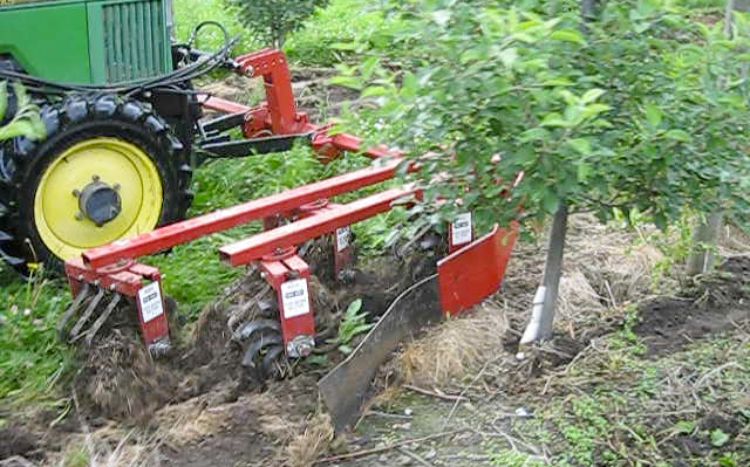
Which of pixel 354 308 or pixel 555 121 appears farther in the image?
pixel 354 308

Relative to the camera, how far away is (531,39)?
10.5 ft

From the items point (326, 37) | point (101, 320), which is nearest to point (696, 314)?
point (101, 320)

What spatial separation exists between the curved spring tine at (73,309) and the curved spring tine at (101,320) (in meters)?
0.12

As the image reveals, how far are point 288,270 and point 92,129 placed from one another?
1.47m

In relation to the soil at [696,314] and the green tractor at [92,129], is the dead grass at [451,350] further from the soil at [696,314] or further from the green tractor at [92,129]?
the green tractor at [92,129]

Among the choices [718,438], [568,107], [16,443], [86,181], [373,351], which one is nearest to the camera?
[568,107]

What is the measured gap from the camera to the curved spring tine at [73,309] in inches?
171

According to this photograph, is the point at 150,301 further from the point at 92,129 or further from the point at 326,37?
the point at 326,37

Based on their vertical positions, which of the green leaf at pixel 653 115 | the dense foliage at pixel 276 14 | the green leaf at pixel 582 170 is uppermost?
the green leaf at pixel 653 115

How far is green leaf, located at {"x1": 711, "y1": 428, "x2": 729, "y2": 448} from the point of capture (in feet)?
12.3

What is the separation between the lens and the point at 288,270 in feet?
14.0

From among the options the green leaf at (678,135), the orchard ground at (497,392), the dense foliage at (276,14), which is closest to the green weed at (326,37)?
the dense foliage at (276,14)

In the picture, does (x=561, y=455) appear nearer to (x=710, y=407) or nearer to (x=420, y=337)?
(x=710, y=407)

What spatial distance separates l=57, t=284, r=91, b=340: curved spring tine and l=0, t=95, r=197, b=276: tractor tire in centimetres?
76
